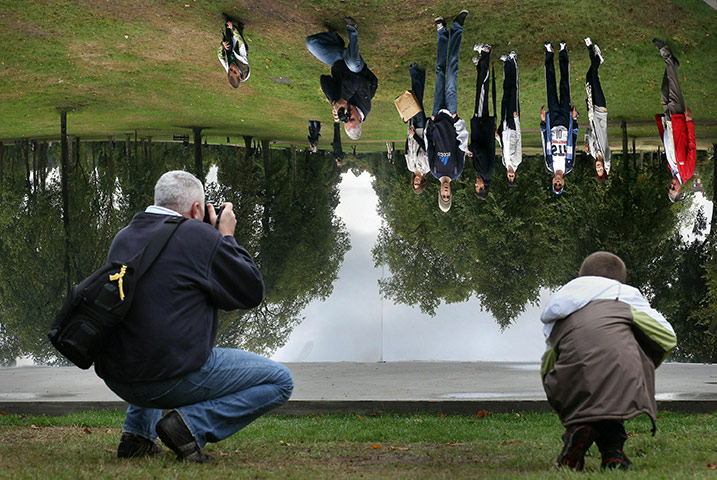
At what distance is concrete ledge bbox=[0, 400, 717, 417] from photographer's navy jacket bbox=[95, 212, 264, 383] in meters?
3.59

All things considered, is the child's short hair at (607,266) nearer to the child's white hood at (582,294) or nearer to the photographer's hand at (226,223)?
the child's white hood at (582,294)

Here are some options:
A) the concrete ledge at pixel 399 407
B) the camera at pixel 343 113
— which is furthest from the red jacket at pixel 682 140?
the concrete ledge at pixel 399 407

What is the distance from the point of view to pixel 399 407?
704 cm

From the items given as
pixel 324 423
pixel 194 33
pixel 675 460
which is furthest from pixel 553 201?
pixel 675 460

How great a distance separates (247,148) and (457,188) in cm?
570

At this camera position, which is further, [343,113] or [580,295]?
[343,113]

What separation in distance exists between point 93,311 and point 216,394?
0.67 m

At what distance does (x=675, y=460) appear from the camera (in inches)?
159

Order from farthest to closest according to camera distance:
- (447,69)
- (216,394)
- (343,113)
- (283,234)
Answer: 1. (283,234)
2. (343,113)
3. (447,69)
4. (216,394)

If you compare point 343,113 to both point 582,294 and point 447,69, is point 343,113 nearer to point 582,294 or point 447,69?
point 447,69

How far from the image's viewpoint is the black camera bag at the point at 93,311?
3418 mm

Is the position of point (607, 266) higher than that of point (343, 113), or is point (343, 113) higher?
point (343, 113)

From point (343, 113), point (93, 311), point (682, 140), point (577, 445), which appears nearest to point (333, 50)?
point (343, 113)

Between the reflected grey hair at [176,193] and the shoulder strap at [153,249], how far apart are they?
0.58ft
